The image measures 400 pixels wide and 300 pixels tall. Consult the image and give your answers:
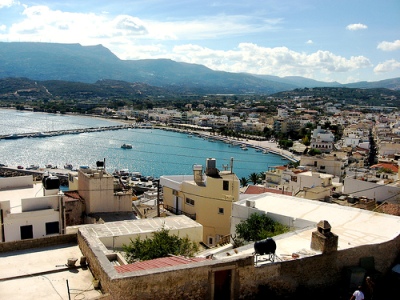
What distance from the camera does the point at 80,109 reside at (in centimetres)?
13462

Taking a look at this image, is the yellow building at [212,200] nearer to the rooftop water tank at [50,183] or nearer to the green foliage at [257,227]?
the green foliage at [257,227]

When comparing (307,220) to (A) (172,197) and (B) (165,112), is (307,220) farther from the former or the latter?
(B) (165,112)

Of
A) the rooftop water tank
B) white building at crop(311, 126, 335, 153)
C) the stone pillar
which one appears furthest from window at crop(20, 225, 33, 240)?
white building at crop(311, 126, 335, 153)

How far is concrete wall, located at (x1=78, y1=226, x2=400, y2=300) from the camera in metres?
4.67

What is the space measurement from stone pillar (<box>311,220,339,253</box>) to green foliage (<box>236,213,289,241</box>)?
223 centimetres

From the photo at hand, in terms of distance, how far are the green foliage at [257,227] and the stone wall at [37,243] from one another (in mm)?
3715

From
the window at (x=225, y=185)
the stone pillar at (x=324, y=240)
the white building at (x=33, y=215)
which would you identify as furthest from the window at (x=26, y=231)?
the stone pillar at (x=324, y=240)

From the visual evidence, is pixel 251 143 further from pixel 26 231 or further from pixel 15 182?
pixel 26 231

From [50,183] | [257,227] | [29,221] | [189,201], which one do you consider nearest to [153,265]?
[257,227]

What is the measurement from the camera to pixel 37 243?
22.4 feet

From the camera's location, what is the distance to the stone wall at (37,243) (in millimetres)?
6676

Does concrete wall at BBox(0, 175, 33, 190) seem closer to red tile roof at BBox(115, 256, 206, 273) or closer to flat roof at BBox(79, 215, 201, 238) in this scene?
flat roof at BBox(79, 215, 201, 238)

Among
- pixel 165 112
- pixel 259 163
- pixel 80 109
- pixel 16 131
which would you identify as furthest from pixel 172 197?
pixel 80 109

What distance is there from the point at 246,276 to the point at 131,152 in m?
65.0
